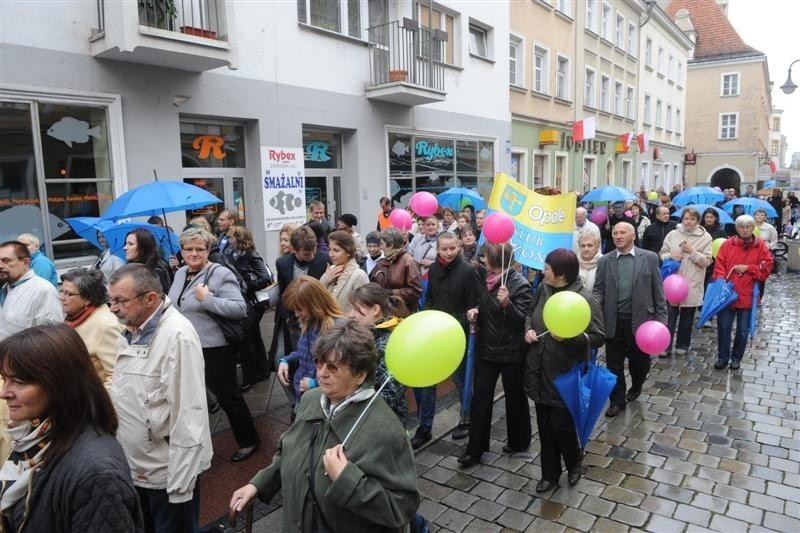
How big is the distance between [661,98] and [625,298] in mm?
32269

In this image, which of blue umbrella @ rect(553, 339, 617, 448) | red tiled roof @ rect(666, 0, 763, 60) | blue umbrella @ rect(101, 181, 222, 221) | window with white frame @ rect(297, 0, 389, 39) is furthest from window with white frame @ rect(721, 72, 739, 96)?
blue umbrella @ rect(101, 181, 222, 221)

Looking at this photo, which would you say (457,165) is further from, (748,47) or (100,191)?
(748,47)

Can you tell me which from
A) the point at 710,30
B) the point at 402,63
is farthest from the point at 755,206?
the point at 710,30

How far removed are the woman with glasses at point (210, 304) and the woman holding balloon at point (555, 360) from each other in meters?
2.24

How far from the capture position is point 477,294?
4.83m

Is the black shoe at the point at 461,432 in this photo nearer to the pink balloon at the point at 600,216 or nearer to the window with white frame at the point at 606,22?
the pink balloon at the point at 600,216

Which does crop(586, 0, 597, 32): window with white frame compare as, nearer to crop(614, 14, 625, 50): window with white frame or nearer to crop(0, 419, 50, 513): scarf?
crop(614, 14, 625, 50): window with white frame

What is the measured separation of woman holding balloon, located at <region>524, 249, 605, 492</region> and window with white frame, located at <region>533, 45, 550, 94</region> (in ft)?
56.0

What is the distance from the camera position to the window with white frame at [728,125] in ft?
141

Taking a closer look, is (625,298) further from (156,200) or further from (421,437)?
(156,200)

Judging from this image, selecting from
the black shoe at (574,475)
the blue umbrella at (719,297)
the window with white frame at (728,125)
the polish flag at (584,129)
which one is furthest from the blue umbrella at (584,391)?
the window with white frame at (728,125)

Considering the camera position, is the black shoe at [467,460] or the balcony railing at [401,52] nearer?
the black shoe at [467,460]

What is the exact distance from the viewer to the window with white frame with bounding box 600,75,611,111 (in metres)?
24.9

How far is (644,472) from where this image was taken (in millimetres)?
4363
